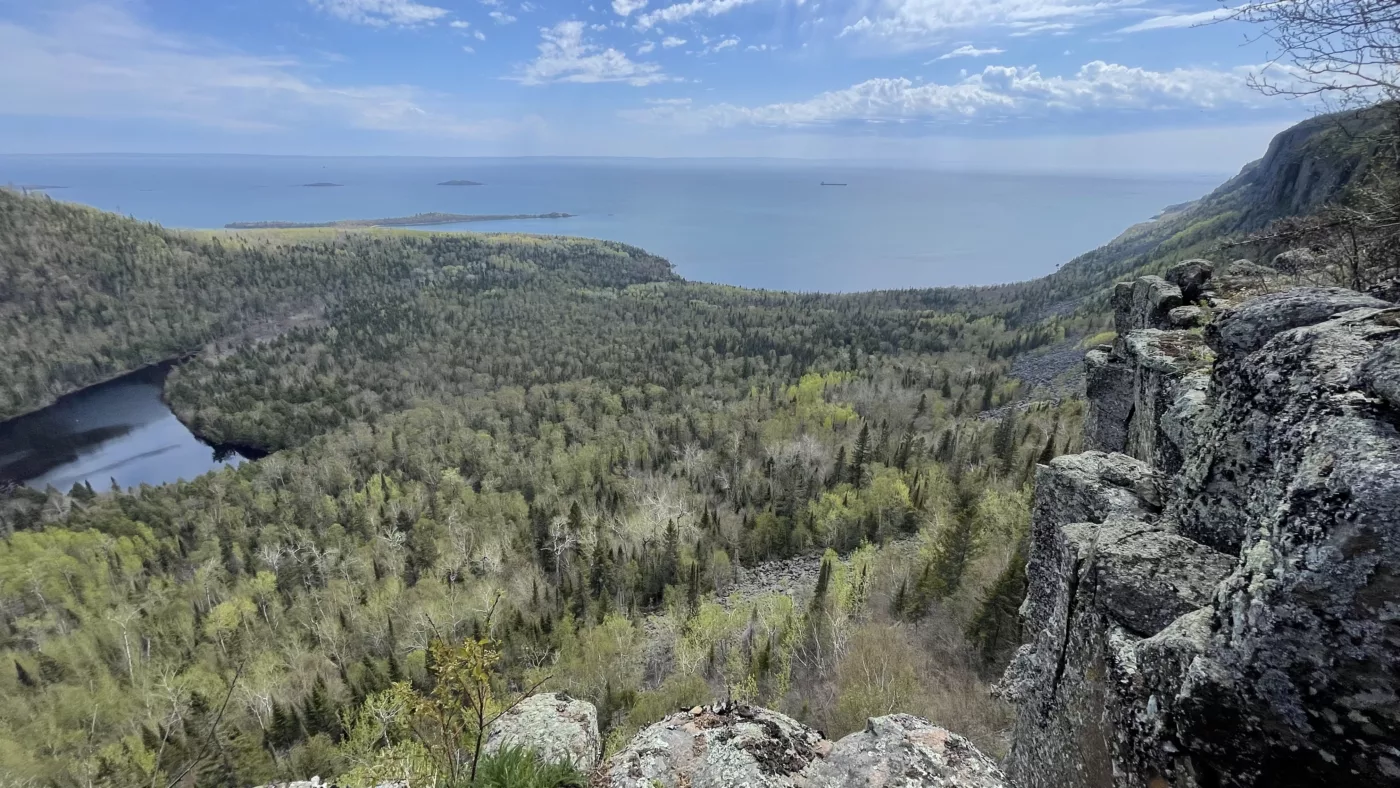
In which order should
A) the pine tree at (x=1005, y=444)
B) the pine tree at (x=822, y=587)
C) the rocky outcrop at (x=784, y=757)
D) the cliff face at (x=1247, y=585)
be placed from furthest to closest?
1. the pine tree at (x=1005, y=444)
2. the pine tree at (x=822, y=587)
3. the rocky outcrop at (x=784, y=757)
4. the cliff face at (x=1247, y=585)

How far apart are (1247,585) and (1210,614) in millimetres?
523

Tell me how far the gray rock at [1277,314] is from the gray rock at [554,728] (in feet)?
46.5

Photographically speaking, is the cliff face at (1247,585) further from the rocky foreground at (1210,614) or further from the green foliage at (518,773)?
the green foliage at (518,773)

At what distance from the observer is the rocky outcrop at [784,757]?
9.45 meters

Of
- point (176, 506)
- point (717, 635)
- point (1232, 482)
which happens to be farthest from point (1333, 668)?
point (176, 506)

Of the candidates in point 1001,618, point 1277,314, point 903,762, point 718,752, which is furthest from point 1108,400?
point 718,752

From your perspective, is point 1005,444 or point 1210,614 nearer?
point 1210,614

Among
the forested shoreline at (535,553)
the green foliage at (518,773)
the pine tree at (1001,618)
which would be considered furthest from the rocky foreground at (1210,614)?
the pine tree at (1001,618)

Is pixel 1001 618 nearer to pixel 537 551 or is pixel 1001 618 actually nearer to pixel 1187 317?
pixel 1187 317

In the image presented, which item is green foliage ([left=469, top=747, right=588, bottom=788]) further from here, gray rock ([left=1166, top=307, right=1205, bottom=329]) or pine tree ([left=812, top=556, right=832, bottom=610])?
pine tree ([left=812, top=556, right=832, bottom=610])

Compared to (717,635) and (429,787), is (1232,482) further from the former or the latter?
(717,635)

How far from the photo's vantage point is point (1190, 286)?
67.7ft

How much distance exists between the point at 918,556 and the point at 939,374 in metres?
67.6

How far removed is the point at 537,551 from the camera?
64.3m
